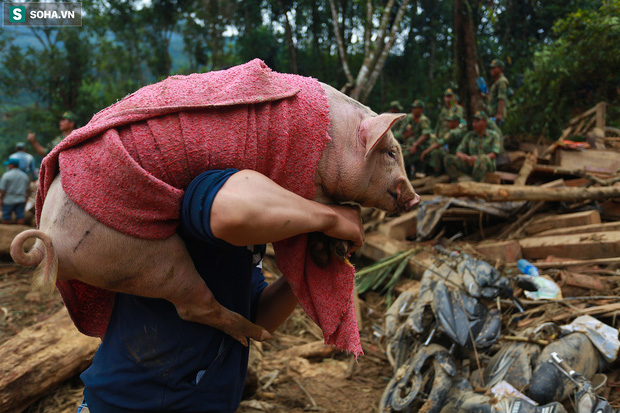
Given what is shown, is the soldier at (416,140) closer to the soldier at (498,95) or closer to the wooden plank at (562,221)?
the soldier at (498,95)

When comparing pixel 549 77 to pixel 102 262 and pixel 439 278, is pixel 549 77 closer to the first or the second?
pixel 439 278

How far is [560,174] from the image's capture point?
840 cm

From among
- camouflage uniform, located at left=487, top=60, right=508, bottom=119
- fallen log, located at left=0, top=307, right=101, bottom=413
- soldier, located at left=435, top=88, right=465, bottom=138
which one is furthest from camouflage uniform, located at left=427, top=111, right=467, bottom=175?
fallen log, located at left=0, top=307, right=101, bottom=413

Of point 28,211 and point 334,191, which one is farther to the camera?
point 28,211

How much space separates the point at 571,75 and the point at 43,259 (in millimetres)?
A: 13997

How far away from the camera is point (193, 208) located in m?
1.37

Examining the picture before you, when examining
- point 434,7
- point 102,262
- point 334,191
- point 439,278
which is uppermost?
point 434,7

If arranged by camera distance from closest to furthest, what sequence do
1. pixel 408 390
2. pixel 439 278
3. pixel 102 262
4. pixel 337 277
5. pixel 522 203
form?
1. pixel 102 262
2. pixel 337 277
3. pixel 408 390
4. pixel 439 278
5. pixel 522 203

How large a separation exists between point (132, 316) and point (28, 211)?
8053 millimetres

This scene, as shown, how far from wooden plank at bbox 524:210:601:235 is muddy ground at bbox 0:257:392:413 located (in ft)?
8.74

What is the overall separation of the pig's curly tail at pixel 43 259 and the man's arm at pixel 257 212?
0.50 meters

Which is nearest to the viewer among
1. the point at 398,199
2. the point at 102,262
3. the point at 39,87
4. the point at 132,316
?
the point at 102,262

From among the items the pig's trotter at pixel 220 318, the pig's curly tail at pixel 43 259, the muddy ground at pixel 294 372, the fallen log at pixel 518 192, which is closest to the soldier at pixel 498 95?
the fallen log at pixel 518 192

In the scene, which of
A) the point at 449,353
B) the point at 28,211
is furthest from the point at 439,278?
the point at 28,211
